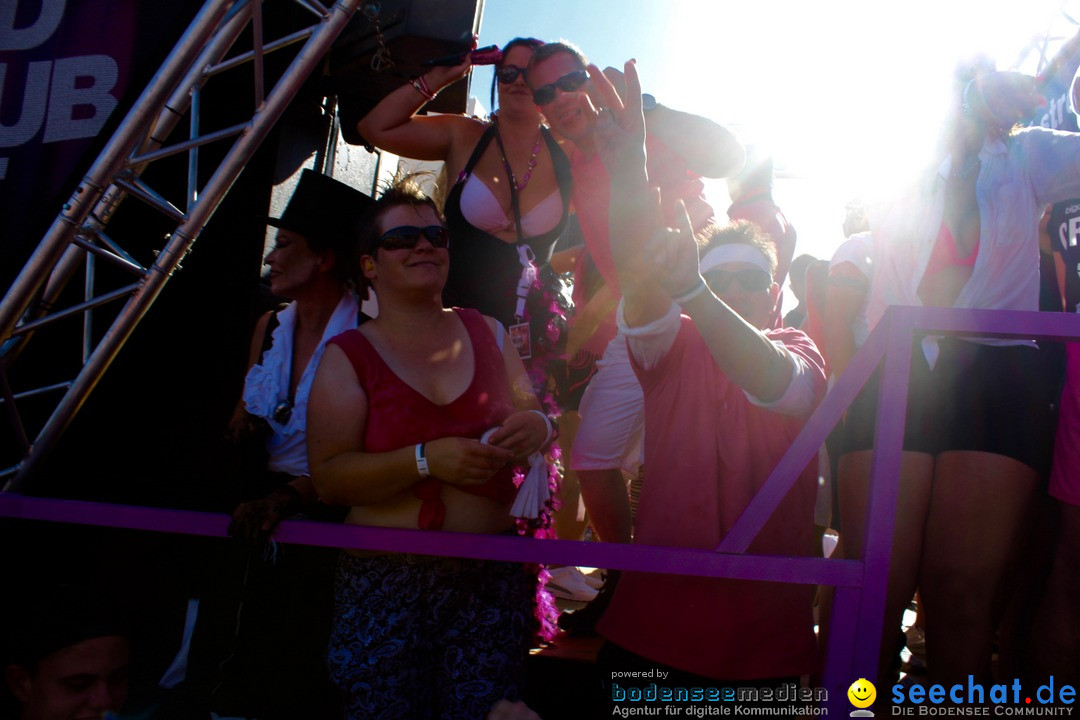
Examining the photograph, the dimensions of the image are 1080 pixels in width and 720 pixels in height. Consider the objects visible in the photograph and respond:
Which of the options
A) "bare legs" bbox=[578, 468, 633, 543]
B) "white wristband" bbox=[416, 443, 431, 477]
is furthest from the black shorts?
"white wristband" bbox=[416, 443, 431, 477]

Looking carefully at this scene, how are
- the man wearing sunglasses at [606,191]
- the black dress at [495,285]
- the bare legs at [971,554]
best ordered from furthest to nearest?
1. the black dress at [495,285]
2. the man wearing sunglasses at [606,191]
3. the bare legs at [971,554]

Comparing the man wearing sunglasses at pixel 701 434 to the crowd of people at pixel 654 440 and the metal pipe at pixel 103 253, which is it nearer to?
the crowd of people at pixel 654 440

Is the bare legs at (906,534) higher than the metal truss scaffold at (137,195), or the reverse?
the metal truss scaffold at (137,195)


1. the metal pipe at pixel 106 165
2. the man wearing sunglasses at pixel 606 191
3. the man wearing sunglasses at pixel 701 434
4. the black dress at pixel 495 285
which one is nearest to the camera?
the man wearing sunglasses at pixel 701 434

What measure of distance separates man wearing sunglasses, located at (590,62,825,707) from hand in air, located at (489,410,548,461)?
28cm

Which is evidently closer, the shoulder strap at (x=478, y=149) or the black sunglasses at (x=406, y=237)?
the black sunglasses at (x=406, y=237)

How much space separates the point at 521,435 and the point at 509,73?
1369mm

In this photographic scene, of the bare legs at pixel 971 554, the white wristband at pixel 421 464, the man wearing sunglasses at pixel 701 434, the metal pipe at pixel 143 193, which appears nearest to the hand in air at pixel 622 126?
the man wearing sunglasses at pixel 701 434

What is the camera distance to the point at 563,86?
241 centimetres

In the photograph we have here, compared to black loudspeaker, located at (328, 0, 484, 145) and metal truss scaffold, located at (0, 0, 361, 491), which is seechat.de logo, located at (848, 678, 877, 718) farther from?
black loudspeaker, located at (328, 0, 484, 145)

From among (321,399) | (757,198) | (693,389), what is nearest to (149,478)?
(321,399)

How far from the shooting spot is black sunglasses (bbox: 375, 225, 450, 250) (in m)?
2.04

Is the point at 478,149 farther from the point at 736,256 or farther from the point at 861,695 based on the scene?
the point at 861,695

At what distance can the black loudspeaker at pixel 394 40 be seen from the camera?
326cm
